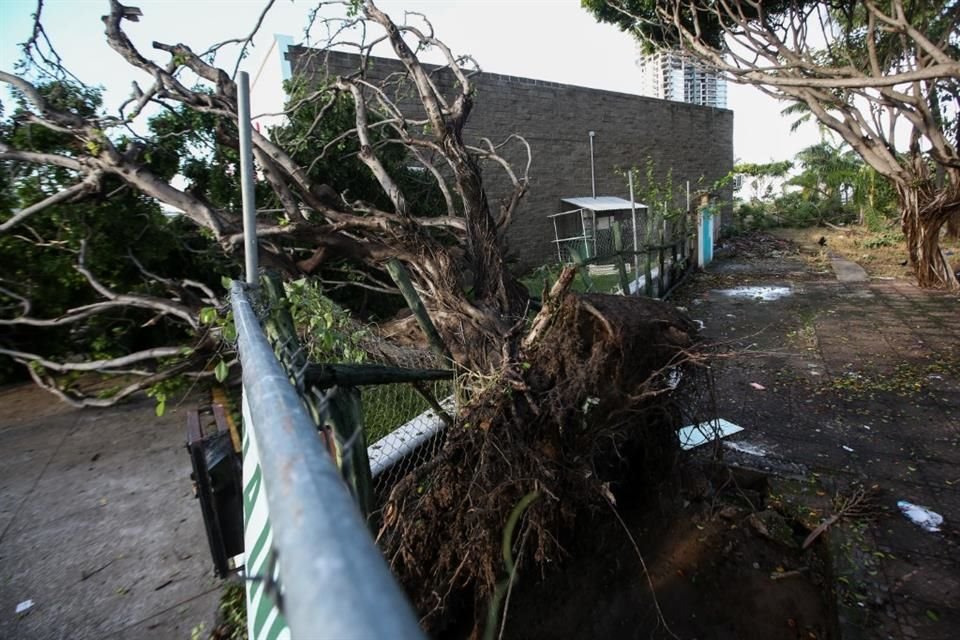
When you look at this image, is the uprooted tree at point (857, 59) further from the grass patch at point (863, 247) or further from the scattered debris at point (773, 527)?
the scattered debris at point (773, 527)

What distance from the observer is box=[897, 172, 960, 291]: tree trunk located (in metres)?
9.92

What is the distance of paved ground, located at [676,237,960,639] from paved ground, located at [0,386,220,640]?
10.8ft

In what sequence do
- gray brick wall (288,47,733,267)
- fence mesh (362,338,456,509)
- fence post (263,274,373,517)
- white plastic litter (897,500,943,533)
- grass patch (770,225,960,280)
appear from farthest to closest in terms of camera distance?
gray brick wall (288,47,733,267) → grass patch (770,225,960,280) → white plastic litter (897,500,943,533) → fence mesh (362,338,456,509) → fence post (263,274,373,517)

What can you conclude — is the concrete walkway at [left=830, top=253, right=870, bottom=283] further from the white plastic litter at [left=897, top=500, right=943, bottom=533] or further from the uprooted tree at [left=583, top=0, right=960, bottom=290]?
the white plastic litter at [left=897, top=500, right=943, bottom=533]

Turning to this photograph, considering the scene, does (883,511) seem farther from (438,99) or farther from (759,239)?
(759,239)

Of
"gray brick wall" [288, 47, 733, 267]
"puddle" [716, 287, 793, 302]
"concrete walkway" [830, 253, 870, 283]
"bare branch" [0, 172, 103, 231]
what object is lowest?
"concrete walkway" [830, 253, 870, 283]

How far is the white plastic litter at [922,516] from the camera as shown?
3.11m

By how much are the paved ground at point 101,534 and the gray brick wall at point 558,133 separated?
8049 mm

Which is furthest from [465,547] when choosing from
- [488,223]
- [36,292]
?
[36,292]

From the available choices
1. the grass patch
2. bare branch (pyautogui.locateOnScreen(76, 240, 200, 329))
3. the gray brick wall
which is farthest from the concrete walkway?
bare branch (pyautogui.locateOnScreen(76, 240, 200, 329))

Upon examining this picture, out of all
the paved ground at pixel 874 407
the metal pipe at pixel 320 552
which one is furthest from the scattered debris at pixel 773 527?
the metal pipe at pixel 320 552

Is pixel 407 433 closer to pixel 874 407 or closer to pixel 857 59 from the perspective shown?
pixel 874 407

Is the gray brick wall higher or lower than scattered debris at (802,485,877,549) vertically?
higher

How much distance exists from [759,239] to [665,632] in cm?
1881
